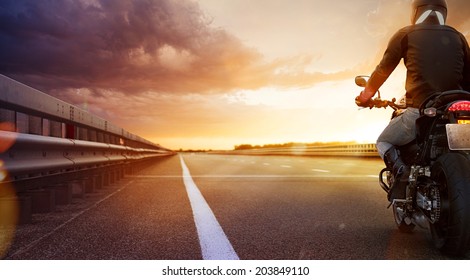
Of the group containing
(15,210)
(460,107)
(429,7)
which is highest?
(429,7)

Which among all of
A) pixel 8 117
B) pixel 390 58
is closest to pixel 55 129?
pixel 8 117

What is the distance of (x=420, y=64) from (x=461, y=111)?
607mm

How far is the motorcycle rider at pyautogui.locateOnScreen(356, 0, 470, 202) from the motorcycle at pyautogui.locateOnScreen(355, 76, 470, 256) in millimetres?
110

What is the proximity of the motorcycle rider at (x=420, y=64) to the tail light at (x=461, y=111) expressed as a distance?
1.27 ft

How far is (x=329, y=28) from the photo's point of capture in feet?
13.3

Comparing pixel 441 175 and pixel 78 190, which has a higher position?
pixel 441 175

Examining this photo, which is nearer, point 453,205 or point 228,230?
point 453,205

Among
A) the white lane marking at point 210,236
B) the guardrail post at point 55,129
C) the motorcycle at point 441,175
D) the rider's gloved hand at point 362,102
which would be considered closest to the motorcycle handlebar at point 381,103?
the rider's gloved hand at point 362,102

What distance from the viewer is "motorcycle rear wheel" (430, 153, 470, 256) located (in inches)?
109

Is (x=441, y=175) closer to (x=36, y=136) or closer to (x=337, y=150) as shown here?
(x=36, y=136)

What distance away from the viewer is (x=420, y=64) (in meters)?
3.40

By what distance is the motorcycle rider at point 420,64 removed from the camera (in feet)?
11.0

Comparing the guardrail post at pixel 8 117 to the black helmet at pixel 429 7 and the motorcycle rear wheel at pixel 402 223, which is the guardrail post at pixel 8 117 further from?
the black helmet at pixel 429 7
